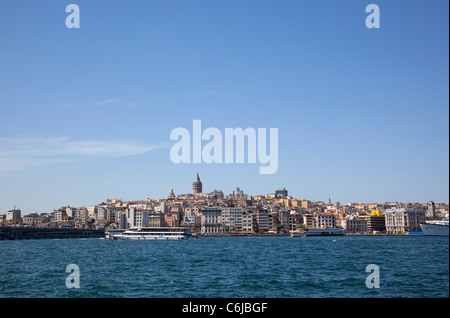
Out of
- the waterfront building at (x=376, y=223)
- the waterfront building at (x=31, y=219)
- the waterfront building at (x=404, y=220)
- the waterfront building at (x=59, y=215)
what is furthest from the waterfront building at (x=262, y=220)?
the waterfront building at (x=31, y=219)

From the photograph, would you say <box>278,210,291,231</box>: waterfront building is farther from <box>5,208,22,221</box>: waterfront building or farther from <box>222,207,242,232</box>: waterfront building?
<box>5,208,22,221</box>: waterfront building

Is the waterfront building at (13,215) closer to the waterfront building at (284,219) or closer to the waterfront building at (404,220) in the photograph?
the waterfront building at (284,219)

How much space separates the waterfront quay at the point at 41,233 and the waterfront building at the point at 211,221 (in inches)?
1160

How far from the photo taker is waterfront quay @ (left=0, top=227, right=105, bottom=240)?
337 feet

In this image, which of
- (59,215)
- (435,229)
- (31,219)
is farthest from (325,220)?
(31,219)

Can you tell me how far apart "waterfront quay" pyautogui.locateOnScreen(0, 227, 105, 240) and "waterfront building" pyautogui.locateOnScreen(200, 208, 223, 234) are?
29.5 meters

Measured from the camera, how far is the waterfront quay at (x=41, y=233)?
10262 cm

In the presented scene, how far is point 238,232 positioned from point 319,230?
2393 centimetres

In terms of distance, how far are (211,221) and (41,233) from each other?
155 ft

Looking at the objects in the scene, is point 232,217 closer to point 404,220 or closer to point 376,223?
point 376,223

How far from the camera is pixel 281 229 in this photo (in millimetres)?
133750
